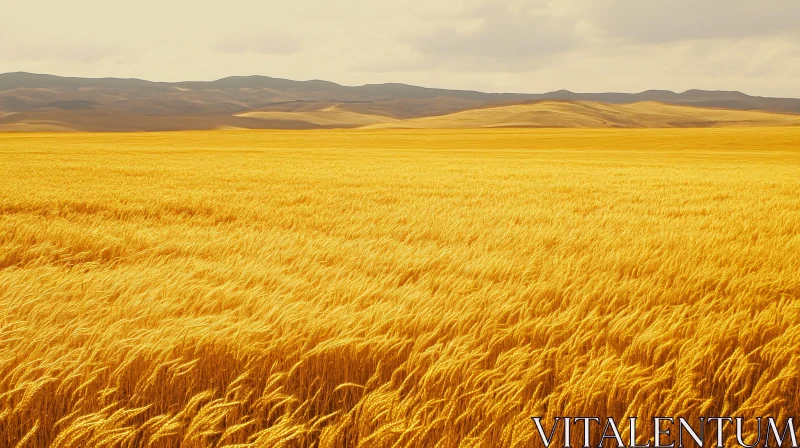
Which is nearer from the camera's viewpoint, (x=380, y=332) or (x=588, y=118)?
(x=380, y=332)

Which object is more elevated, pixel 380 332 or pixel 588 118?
pixel 588 118

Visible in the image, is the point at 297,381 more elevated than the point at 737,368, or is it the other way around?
the point at 737,368

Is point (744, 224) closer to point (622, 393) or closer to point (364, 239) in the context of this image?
point (364, 239)

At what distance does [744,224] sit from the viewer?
7.75 meters

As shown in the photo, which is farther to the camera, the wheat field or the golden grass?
the golden grass

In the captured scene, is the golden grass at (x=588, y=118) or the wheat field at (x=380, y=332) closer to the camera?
the wheat field at (x=380, y=332)

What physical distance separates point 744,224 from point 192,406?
8.26 metres

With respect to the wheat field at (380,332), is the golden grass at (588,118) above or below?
above

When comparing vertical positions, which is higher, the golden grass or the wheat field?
the golden grass

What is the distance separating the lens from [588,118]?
131875 millimetres

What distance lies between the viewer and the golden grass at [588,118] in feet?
403

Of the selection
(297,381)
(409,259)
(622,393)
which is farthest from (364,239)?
(622,393)

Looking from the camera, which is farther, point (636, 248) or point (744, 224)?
point (744, 224)

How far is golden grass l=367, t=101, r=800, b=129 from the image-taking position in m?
123
